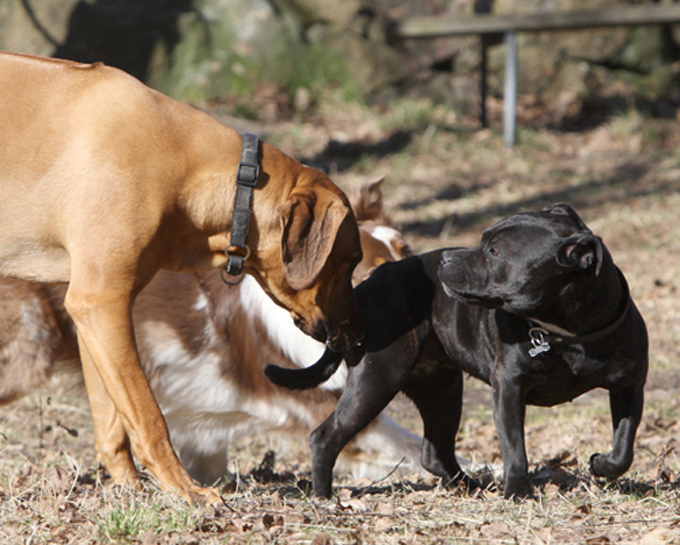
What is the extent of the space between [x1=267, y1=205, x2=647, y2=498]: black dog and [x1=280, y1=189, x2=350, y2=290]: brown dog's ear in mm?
413

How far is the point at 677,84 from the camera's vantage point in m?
13.6

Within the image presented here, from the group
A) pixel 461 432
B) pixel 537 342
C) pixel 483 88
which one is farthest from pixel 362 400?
pixel 483 88

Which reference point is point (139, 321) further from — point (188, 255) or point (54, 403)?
point (54, 403)

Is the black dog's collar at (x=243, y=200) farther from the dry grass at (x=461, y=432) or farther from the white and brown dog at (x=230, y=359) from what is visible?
the white and brown dog at (x=230, y=359)

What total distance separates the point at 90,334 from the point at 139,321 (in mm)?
1477

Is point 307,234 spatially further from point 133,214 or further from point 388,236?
point 388,236

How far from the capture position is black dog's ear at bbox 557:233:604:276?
119 inches

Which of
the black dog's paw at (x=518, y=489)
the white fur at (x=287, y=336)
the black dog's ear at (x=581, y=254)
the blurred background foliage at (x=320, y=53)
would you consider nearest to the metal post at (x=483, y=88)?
the blurred background foliage at (x=320, y=53)

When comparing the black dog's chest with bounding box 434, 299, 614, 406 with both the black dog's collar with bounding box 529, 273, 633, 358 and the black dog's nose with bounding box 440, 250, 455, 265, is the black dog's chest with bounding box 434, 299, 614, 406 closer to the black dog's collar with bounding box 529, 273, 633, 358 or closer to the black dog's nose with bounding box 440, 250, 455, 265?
the black dog's collar with bounding box 529, 273, 633, 358

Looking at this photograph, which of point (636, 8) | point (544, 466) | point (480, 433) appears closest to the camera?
point (544, 466)

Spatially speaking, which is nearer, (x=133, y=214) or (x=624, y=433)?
(x=133, y=214)

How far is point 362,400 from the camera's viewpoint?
11.7ft

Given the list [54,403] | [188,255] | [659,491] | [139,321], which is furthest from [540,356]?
[54,403]

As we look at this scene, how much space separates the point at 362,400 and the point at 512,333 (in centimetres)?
72
